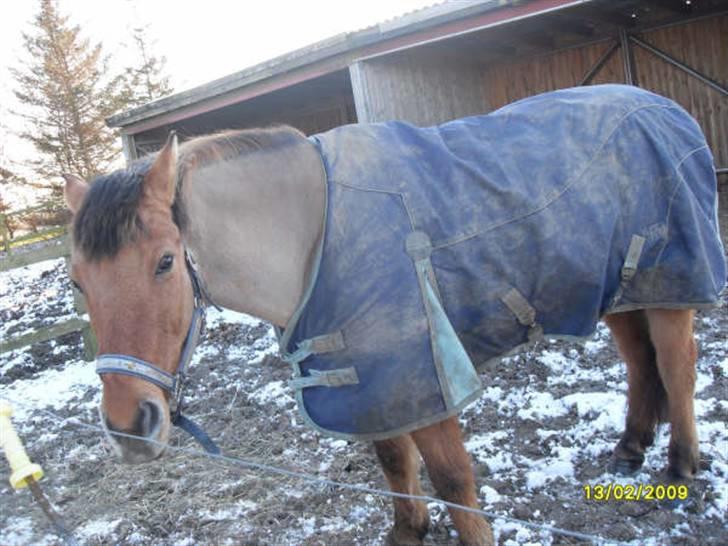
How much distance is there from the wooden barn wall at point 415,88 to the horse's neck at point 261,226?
507 cm

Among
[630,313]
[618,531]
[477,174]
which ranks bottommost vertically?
[618,531]

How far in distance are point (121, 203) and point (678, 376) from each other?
2.24 meters

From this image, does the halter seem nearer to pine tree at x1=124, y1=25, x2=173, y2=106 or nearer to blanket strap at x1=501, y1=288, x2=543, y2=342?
blanket strap at x1=501, y1=288, x2=543, y2=342

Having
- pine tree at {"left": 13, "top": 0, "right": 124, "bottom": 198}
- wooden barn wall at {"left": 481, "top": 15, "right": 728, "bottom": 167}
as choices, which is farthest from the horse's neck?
pine tree at {"left": 13, "top": 0, "right": 124, "bottom": 198}

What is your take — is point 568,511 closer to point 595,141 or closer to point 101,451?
point 595,141

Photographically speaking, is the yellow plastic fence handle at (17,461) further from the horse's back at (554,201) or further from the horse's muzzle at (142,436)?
the horse's back at (554,201)

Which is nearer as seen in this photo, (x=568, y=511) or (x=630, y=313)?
(x=568, y=511)

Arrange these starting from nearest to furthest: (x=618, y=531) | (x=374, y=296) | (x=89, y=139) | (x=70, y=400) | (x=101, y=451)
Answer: (x=374, y=296) → (x=618, y=531) → (x=101, y=451) → (x=70, y=400) → (x=89, y=139)

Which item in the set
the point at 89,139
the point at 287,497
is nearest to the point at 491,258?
the point at 287,497

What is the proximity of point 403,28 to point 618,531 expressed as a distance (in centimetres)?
549

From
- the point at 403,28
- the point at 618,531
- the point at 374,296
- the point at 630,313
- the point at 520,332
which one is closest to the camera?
the point at 374,296

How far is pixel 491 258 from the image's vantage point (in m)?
1.88

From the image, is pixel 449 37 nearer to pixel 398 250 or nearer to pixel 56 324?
pixel 398 250

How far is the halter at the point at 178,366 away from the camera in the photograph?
1490 millimetres
